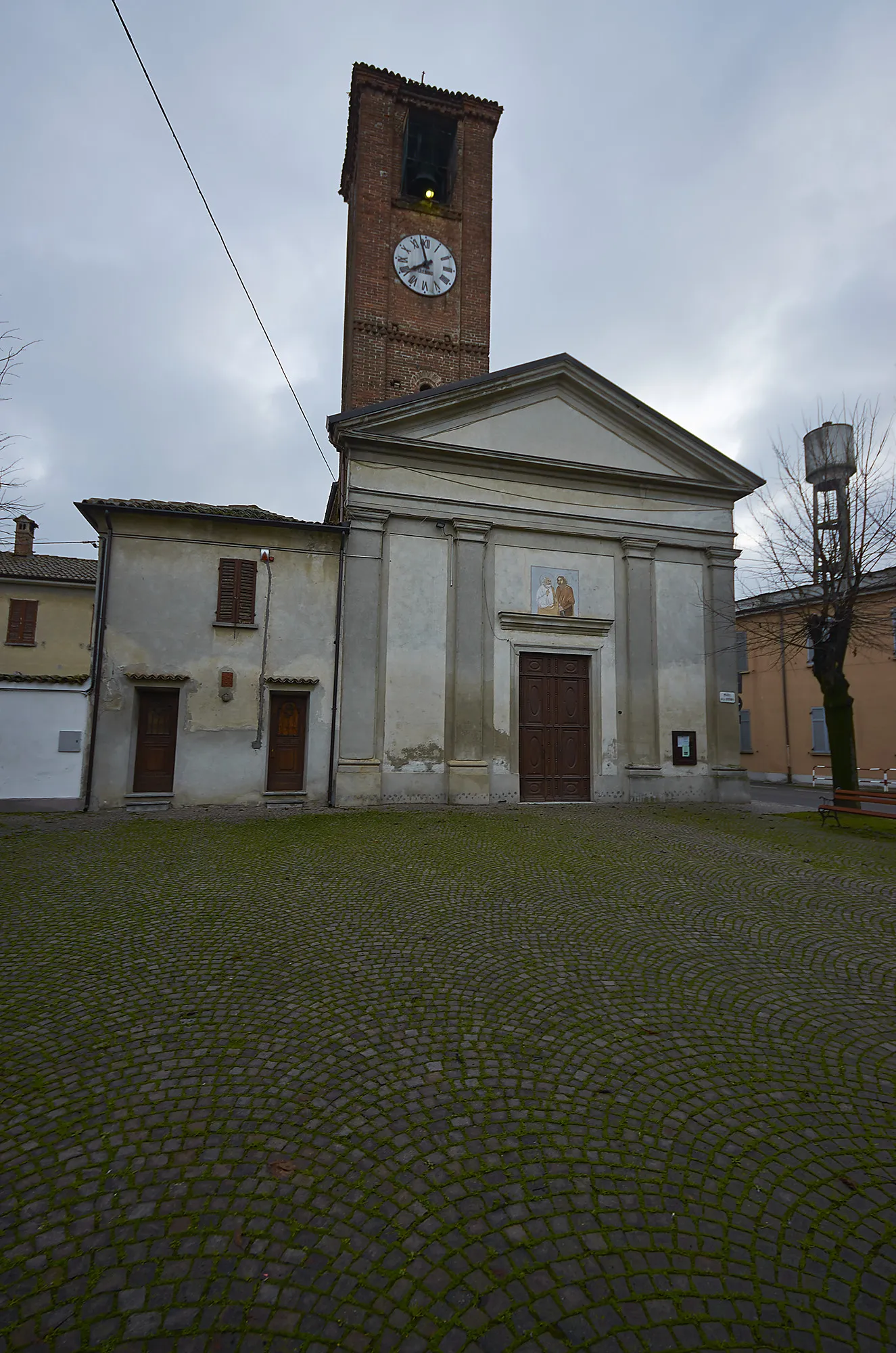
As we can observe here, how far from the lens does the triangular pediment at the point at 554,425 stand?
42.2 feet

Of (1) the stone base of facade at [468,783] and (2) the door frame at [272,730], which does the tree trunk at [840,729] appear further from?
(2) the door frame at [272,730]

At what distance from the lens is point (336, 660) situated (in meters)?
12.2

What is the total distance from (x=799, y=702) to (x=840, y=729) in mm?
12196

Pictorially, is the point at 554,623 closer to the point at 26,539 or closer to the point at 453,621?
the point at 453,621

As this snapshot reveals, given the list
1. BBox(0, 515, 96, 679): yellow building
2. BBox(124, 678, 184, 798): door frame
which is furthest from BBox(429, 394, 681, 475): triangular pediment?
BBox(0, 515, 96, 679): yellow building

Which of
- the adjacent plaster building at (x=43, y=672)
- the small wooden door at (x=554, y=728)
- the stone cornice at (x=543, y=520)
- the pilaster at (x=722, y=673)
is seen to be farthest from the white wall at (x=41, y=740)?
the pilaster at (x=722, y=673)

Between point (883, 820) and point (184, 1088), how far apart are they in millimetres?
11333

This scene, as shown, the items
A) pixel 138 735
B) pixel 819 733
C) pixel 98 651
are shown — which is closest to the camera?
pixel 98 651

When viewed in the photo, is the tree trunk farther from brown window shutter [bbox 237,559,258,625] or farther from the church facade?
brown window shutter [bbox 237,559,258,625]

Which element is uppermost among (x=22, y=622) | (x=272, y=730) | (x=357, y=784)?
(x=22, y=622)

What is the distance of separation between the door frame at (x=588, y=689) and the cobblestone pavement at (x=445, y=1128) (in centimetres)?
783

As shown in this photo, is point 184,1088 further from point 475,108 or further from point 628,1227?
point 475,108

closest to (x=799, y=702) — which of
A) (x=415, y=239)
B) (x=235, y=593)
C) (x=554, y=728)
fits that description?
(x=554, y=728)

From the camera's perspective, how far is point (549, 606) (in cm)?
1345
